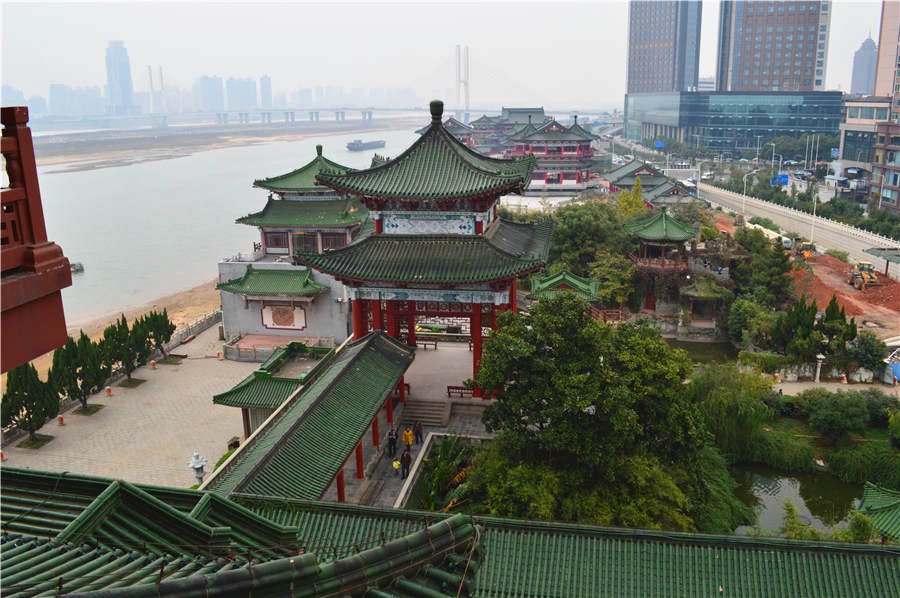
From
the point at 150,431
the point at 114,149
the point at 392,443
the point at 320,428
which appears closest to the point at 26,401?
the point at 150,431

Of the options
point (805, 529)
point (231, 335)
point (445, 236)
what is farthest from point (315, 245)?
point (805, 529)

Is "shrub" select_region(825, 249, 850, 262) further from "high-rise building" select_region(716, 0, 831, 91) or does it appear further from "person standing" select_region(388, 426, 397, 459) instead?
"high-rise building" select_region(716, 0, 831, 91)

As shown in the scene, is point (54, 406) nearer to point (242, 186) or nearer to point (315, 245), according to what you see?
point (315, 245)

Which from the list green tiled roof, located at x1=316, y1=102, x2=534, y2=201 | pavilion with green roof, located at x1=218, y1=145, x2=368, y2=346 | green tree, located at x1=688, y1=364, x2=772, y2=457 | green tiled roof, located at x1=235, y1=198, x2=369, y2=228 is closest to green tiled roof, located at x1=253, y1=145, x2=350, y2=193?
pavilion with green roof, located at x1=218, y1=145, x2=368, y2=346

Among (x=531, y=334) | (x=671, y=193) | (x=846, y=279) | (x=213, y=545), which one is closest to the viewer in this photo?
(x=213, y=545)

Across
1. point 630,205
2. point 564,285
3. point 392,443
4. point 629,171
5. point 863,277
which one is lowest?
point 863,277

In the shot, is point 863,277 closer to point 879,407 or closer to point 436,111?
point 879,407

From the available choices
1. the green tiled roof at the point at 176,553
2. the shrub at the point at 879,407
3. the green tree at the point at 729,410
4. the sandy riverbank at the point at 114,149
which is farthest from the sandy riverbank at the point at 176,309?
the sandy riverbank at the point at 114,149
